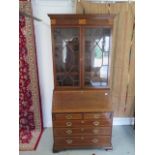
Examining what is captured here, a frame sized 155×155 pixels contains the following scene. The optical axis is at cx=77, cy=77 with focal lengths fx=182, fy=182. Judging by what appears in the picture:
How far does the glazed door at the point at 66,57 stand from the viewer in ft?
8.18

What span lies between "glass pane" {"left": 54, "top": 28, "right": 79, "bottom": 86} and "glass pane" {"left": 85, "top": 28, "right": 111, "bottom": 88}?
0.50 feet

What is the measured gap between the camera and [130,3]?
2664 mm

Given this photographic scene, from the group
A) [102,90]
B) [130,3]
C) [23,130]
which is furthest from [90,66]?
[23,130]

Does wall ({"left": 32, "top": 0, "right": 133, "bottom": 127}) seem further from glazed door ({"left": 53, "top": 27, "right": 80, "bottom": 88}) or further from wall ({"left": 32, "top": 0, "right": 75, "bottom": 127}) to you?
glazed door ({"left": 53, "top": 27, "right": 80, "bottom": 88})

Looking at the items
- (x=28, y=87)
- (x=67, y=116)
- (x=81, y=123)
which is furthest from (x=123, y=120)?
(x=28, y=87)

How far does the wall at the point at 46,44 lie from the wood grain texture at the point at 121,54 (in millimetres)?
207

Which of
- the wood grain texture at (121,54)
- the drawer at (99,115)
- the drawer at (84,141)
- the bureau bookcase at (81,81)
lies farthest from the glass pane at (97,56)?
the drawer at (84,141)

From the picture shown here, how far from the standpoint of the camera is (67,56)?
8.50 ft

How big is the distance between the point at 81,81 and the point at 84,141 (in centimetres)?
84

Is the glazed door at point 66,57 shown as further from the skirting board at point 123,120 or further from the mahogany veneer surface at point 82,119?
the skirting board at point 123,120

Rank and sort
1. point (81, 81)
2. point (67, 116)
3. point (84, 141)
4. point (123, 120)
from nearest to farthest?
point (67, 116), point (84, 141), point (81, 81), point (123, 120)

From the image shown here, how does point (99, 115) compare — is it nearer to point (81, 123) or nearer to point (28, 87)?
point (81, 123)
